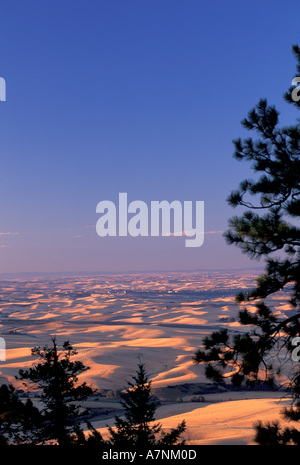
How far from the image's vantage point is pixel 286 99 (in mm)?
7574

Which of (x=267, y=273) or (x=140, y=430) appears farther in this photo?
(x=140, y=430)

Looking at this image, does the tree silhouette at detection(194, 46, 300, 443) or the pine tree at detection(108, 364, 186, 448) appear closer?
the tree silhouette at detection(194, 46, 300, 443)

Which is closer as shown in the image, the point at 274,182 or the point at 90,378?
the point at 274,182

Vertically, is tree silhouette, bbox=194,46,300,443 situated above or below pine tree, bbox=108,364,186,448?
above

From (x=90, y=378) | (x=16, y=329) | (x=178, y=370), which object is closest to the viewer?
(x=90, y=378)

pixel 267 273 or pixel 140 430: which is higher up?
pixel 267 273

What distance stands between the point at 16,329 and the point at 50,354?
64.7 metres

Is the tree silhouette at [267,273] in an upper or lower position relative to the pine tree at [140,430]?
upper

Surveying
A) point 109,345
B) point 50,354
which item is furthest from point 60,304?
point 50,354

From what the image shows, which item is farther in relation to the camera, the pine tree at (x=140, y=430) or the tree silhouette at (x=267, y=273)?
the pine tree at (x=140, y=430)
